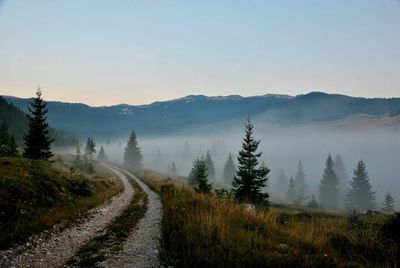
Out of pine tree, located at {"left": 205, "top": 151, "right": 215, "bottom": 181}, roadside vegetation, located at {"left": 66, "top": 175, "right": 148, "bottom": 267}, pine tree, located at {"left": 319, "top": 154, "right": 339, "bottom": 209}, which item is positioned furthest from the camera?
pine tree, located at {"left": 205, "top": 151, "right": 215, "bottom": 181}

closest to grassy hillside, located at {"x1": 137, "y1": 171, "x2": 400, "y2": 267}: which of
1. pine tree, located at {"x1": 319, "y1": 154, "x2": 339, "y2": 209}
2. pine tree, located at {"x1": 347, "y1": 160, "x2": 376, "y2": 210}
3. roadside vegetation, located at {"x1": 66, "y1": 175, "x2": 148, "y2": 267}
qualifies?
roadside vegetation, located at {"x1": 66, "y1": 175, "x2": 148, "y2": 267}

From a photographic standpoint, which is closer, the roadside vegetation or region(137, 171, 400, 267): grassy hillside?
region(137, 171, 400, 267): grassy hillside

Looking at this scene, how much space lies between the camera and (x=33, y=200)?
1714cm

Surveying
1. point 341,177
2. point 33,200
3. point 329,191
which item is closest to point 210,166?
point 329,191

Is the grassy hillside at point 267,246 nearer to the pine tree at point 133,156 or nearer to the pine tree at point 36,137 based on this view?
the pine tree at point 36,137

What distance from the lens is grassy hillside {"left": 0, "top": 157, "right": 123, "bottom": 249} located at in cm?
1297

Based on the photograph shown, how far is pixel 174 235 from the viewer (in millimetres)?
11492

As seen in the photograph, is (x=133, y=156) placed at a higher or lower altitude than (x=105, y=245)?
lower

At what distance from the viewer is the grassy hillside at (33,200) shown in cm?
1297

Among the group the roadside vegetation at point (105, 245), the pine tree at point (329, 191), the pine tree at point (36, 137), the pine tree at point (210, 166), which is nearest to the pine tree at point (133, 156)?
the pine tree at point (210, 166)

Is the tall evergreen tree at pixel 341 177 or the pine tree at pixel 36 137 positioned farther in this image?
the tall evergreen tree at pixel 341 177

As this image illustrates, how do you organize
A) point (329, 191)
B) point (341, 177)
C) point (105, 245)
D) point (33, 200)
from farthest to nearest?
1. point (341, 177)
2. point (329, 191)
3. point (33, 200)
4. point (105, 245)

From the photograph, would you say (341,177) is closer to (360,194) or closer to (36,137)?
(360,194)

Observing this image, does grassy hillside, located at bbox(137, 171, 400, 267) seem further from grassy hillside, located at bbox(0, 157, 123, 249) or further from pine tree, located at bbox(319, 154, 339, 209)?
pine tree, located at bbox(319, 154, 339, 209)
